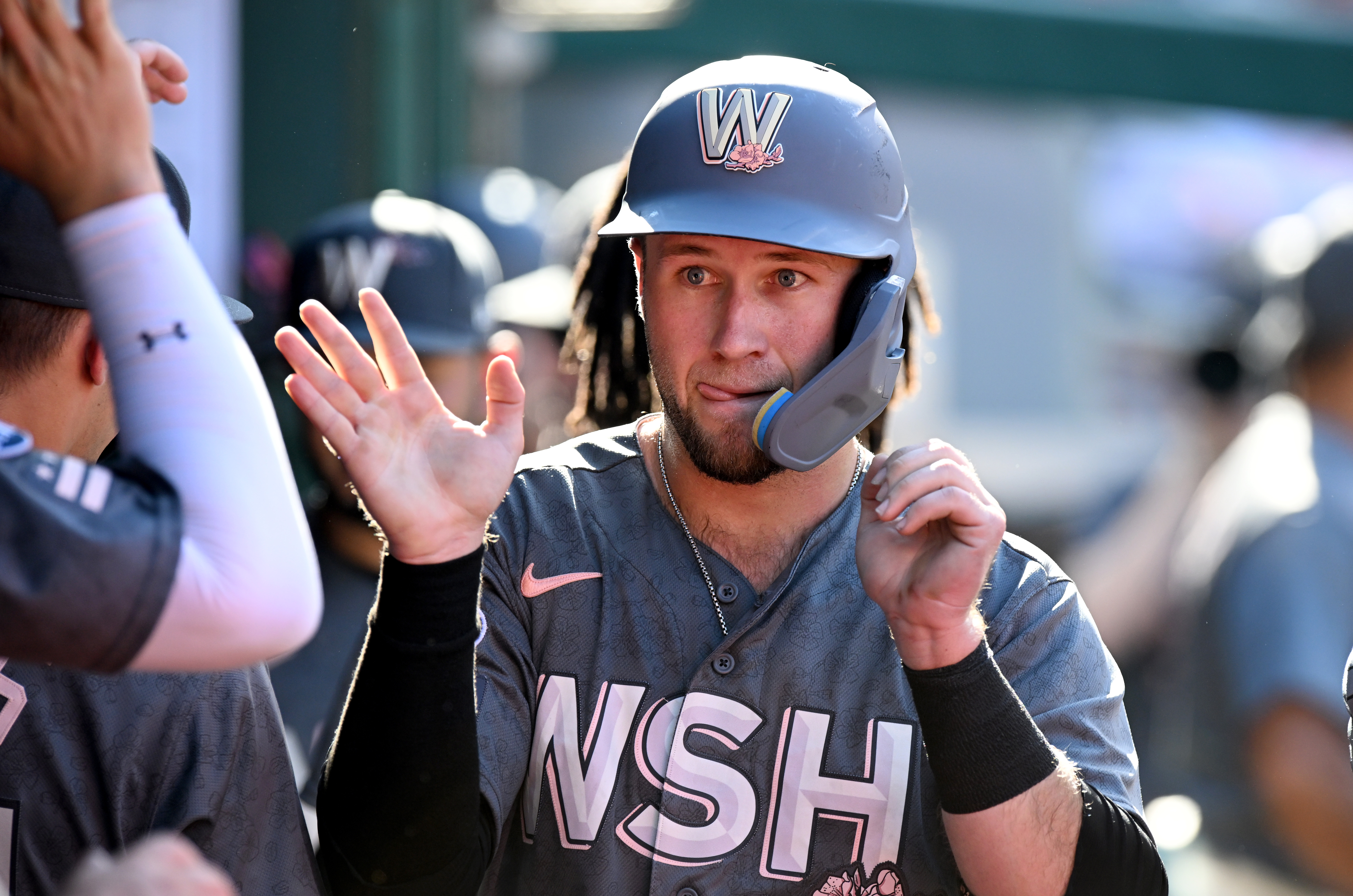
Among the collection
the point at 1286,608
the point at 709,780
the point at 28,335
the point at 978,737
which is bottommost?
the point at 1286,608

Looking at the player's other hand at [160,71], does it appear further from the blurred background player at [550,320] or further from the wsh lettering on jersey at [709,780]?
the blurred background player at [550,320]

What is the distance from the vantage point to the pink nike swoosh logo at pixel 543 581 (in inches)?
101

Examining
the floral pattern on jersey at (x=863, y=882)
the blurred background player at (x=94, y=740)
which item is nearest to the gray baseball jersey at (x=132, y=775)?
the blurred background player at (x=94, y=740)

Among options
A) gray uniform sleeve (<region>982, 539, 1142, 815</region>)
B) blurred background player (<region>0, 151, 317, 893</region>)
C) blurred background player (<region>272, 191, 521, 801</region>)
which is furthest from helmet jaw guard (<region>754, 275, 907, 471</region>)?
blurred background player (<region>272, 191, 521, 801</region>)

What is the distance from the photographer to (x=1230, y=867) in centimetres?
430

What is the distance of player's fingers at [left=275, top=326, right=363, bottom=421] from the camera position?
2117 mm

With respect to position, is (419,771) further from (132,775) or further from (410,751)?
(132,775)

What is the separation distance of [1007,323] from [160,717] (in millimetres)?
15563

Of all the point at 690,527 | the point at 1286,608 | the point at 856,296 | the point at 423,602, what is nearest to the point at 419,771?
the point at 423,602

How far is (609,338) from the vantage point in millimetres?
3863

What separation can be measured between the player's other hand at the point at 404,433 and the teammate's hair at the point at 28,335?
0.29m

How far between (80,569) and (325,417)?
64 centimetres

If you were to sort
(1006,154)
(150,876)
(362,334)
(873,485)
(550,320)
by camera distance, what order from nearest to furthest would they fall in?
(150,876) < (873,485) < (362,334) < (550,320) < (1006,154)

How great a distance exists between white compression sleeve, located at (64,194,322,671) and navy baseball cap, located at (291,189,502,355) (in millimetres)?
2583
